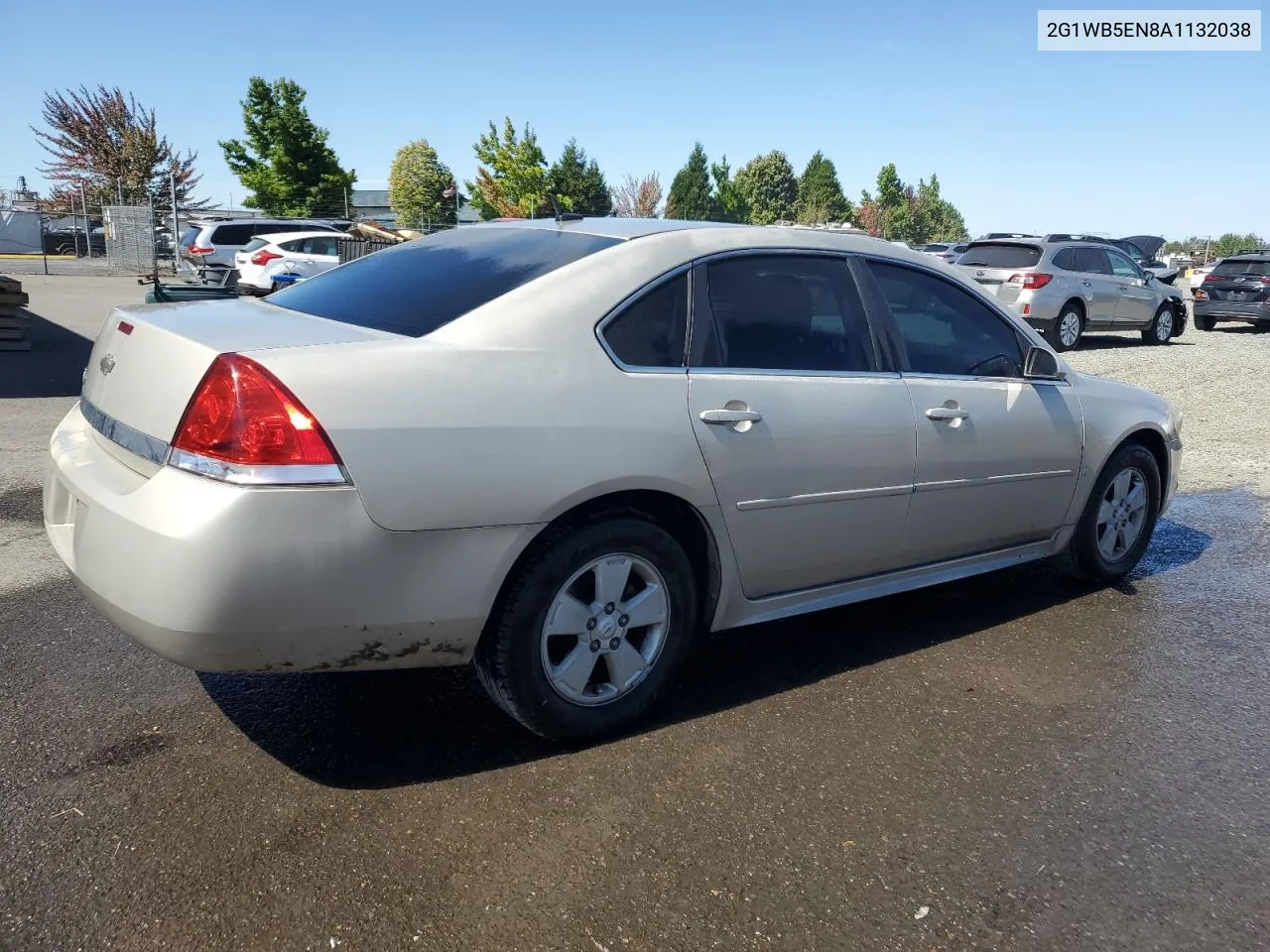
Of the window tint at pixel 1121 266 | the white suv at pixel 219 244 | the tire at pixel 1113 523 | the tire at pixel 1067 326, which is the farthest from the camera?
the white suv at pixel 219 244

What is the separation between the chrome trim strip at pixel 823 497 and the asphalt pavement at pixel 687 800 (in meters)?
0.69

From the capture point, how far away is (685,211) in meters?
65.8

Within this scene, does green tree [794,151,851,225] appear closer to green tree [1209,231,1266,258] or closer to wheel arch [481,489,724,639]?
green tree [1209,231,1266,258]

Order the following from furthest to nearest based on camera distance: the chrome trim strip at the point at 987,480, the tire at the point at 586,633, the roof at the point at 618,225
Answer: the chrome trim strip at the point at 987,480, the roof at the point at 618,225, the tire at the point at 586,633

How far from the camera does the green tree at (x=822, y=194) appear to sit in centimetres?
7156

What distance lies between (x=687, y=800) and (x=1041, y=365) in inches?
98.1

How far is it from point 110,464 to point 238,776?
0.96 metres

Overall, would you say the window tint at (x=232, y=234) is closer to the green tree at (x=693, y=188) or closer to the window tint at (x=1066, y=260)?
the window tint at (x=1066, y=260)

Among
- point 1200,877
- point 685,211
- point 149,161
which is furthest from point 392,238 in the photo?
point 685,211

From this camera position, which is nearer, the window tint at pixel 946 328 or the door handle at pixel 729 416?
the door handle at pixel 729 416

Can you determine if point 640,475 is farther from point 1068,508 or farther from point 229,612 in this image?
point 1068,508

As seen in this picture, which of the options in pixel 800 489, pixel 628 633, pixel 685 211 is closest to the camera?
pixel 628 633

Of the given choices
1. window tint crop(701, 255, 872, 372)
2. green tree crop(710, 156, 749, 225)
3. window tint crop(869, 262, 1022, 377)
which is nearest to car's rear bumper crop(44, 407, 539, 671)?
window tint crop(701, 255, 872, 372)

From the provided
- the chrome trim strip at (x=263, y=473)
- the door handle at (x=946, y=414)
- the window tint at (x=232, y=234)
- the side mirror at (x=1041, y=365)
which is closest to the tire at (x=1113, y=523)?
the side mirror at (x=1041, y=365)
